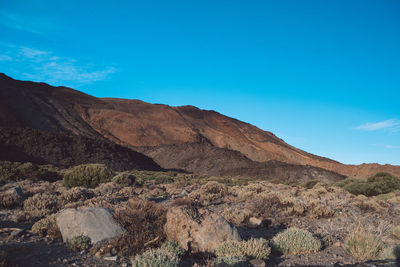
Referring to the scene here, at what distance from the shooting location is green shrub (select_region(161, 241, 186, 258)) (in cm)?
515

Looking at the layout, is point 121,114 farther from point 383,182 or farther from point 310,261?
point 310,261

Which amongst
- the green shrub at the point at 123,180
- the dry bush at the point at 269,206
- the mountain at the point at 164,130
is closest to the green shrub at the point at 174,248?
the dry bush at the point at 269,206

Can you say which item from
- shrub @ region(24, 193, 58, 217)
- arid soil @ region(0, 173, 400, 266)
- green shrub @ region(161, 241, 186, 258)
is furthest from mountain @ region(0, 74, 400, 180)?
green shrub @ region(161, 241, 186, 258)

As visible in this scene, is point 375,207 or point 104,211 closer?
point 104,211

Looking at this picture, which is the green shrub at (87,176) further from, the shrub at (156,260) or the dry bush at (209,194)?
the shrub at (156,260)

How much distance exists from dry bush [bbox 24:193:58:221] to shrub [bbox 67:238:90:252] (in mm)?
3484

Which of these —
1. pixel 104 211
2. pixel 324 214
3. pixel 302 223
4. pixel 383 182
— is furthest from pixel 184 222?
pixel 383 182

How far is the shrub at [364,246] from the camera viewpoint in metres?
5.52

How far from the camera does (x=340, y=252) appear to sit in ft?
19.7

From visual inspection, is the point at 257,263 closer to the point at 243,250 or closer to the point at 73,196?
the point at 243,250

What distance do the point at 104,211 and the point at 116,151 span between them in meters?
35.0

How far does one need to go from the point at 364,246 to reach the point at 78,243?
5.34 m

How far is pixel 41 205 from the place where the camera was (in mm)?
9430

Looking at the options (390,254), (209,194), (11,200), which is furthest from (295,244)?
(11,200)
